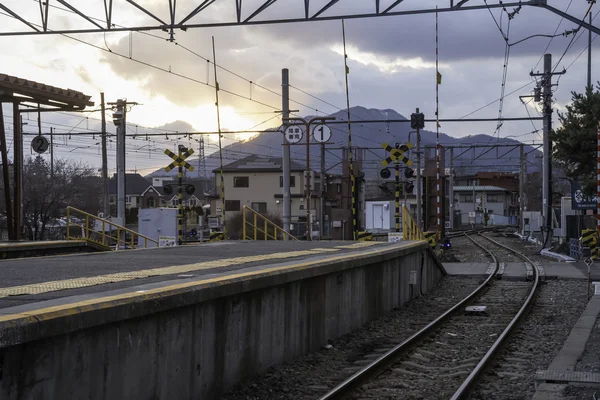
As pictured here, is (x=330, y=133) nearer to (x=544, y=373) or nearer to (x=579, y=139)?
(x=579, y=139)

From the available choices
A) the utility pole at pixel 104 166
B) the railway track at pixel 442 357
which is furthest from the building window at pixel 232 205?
the railway track at pixel 442 357

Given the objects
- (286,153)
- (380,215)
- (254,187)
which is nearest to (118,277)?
(286,153)

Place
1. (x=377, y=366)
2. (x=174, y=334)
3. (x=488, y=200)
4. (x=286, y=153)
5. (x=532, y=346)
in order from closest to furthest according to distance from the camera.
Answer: (x=174, y=334) → (x=377, y=366) → (x=532, y=346) → (x=286, y=153) → (x=488, y=200)

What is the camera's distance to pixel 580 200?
1296 inches

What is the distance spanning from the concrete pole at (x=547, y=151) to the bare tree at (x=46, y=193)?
2499 cm

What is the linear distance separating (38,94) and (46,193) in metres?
24.2

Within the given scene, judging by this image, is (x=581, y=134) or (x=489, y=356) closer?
(x=489, y=356)

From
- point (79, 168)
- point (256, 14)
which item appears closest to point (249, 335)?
point (256, 14)

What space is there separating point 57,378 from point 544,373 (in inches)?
230

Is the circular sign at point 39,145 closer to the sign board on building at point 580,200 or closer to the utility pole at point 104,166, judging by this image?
the utility pole at point 104,166

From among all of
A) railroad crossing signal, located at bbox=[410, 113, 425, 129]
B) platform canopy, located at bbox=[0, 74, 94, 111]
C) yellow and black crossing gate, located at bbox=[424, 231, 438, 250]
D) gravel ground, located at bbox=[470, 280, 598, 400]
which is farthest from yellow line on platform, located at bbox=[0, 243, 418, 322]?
railroad crossing signal, located at bbox=[410, 113, 425, 129]

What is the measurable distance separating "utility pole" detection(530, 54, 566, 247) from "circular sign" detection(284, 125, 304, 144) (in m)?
13.7

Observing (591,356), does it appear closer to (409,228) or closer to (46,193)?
(409,228)

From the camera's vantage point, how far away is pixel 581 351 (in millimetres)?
10805
